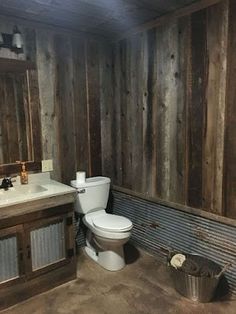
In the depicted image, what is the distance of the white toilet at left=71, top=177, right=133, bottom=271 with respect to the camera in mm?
2410

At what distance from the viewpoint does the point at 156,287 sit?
7.52ft

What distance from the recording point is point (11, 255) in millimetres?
2033

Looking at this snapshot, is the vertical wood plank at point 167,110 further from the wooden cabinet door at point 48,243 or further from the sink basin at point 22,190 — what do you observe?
the sink basin at point 22,190

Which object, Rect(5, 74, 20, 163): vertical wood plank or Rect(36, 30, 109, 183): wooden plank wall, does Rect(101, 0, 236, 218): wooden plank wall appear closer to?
Rect(36, 30, 109, 183): wooden plank wall

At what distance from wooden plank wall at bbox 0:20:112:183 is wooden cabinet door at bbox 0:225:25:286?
2.78 feet

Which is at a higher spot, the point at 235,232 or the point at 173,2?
the point at 173,2

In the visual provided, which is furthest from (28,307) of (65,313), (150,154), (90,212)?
(150,154)

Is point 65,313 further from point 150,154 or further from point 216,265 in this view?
point 150,154

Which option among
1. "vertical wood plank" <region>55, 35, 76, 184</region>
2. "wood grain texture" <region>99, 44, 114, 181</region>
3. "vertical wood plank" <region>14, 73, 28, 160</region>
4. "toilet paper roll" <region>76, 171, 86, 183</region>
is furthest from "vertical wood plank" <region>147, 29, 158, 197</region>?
"vertical wood plank" <region>14, 73, 28, 160</region>

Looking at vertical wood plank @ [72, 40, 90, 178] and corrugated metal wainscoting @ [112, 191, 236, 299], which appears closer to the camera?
corrugated metal wainscoting @ [112, 191, 236, 299]

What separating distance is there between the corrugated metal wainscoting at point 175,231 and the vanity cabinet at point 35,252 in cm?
83

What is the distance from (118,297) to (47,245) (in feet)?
2.31

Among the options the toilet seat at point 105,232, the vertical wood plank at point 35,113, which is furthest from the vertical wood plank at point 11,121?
the toilet seat at point 105,232

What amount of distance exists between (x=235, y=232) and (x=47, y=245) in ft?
4.90
